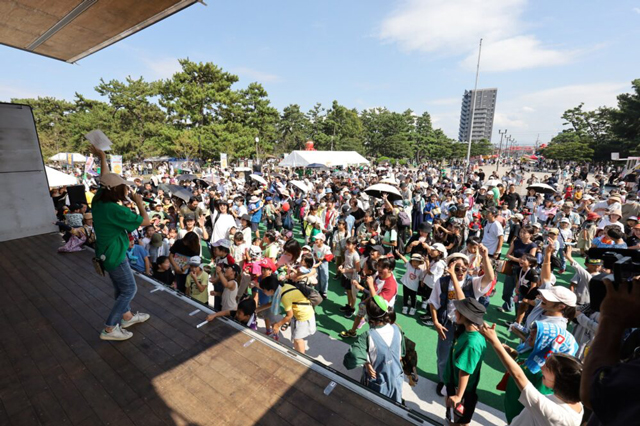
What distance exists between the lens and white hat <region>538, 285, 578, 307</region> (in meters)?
3.02

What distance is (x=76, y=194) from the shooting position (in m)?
10.9

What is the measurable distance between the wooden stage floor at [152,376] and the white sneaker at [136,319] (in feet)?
0.23

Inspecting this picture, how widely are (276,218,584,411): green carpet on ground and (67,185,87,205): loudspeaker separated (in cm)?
1005

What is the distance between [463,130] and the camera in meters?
149

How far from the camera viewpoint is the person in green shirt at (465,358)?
8.90 feet

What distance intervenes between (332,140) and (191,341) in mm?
54332

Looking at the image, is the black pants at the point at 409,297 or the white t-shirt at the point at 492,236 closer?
the black pants at the point at 409,297

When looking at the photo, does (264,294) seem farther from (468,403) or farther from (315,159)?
(315,159)

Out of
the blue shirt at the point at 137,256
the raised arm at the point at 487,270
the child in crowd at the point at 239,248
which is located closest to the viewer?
the raised arm at the point at 487,270

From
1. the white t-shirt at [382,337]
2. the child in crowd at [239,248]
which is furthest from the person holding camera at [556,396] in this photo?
the child in crowd at [239,248]

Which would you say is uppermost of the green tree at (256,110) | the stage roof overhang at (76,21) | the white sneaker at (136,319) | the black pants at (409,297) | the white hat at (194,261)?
the green tree at (256,110)

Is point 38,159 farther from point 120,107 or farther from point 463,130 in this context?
point 463,130

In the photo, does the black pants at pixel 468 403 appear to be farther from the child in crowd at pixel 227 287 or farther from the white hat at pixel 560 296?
the child in crowd at pixel 227 287

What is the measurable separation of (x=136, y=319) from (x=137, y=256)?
2463mm
